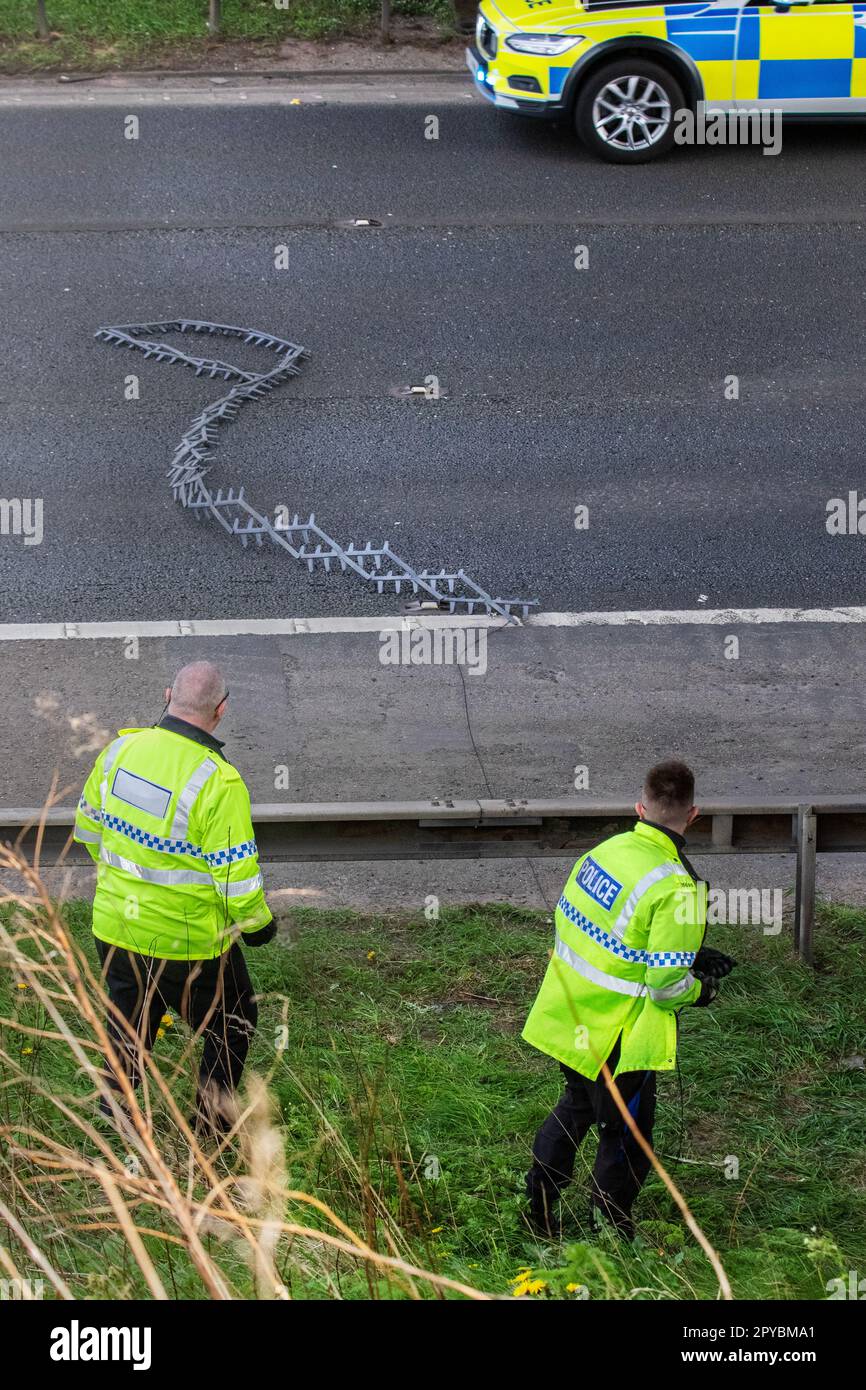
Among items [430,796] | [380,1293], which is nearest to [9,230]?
[430,796]

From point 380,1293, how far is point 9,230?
1123 cm

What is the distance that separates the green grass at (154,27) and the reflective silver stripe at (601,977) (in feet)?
45.7

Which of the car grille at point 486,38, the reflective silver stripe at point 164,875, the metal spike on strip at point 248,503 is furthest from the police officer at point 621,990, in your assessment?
the car grille at point 486,38

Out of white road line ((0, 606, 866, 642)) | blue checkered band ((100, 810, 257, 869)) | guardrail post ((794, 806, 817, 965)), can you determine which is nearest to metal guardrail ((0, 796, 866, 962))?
guardrail post ((794, 806, 817, 965))

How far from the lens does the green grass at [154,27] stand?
16078mm

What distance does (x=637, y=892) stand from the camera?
4.34 m

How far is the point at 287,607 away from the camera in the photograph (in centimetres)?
874

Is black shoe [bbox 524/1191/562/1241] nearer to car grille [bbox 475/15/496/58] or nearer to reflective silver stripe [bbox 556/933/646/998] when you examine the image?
reflective silver stripe [bbox 556/933/646/998]

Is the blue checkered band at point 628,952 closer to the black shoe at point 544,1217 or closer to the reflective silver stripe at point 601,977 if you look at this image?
the reflective silver stripe at point 601,977

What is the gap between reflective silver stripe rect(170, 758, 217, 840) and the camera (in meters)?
4.64

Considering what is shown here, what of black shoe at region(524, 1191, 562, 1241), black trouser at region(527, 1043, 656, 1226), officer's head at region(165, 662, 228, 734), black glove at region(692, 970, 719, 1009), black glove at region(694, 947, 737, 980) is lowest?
black shoe at region(524, 1191, 562, 1241)

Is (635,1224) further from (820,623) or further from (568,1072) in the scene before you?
(820,623)

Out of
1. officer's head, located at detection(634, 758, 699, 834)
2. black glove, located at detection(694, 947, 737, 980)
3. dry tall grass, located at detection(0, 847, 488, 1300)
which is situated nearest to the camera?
dry tall grass, located at detection(0, 847, 488, 1300)

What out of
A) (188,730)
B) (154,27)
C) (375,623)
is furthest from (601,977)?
(154,27)
